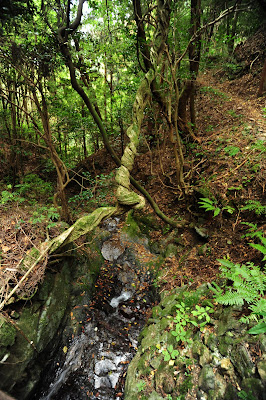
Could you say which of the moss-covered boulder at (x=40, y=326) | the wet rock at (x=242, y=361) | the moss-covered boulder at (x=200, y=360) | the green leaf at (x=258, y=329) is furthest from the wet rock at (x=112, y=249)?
the green leaf at (x=258, y=329)

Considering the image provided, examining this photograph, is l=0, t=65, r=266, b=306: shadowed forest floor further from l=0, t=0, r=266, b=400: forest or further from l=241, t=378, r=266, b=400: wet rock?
l=241, t=378, r=266, b=400: wet rock

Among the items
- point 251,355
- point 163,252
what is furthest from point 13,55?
point 251,355

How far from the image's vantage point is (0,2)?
3.30m

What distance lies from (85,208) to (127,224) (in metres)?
1.87

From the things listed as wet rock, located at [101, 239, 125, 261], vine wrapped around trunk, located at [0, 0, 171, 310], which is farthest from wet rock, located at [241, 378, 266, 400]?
wet rock, located at [101, 239, 125, 261]

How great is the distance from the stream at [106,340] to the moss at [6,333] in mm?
1258

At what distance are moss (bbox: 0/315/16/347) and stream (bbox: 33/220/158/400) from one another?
126 cm

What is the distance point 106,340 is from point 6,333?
6.71 feet

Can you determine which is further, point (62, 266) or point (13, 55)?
point (62, 266)

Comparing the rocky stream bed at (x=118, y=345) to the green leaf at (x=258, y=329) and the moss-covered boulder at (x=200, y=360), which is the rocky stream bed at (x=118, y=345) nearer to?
the moss-covered boulder at (x=200, y=360)

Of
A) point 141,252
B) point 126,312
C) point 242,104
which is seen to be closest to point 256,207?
point 141,252

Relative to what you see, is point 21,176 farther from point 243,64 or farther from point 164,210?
point 243,64

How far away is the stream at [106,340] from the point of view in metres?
3.36

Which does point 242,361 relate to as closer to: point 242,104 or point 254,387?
point 254,387
